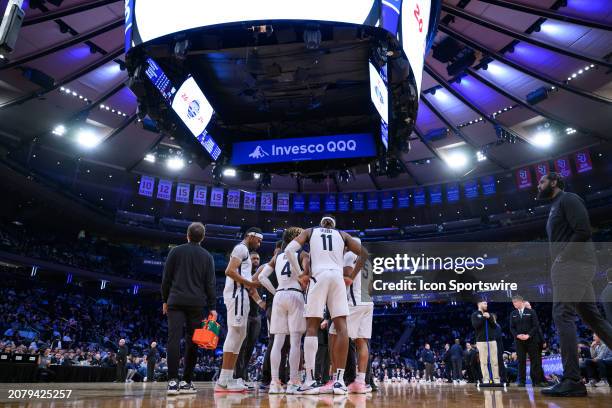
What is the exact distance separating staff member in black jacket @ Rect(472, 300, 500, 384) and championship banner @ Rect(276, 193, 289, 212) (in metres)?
23.3

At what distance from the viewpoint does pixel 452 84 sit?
57.1ft

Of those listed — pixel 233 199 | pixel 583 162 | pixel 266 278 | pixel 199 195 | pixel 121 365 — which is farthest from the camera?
pixel 233 199

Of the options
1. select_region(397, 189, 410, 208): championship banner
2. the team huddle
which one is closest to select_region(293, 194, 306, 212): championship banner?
select_region(397, 189, 410, 208): championship banner

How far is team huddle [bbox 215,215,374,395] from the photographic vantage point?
214 inches

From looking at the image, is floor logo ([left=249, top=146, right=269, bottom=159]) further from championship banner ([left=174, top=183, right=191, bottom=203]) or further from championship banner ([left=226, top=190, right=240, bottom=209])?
championship banner ([left=226, top=190, right=240, bottom=209])

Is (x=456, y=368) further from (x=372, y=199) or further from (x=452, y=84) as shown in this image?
(x=372, y=199)

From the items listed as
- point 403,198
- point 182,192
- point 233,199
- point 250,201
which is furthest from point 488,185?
point 182,192

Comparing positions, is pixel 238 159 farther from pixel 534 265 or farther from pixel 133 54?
pixel 534 265

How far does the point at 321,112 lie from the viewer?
14031 millimetres

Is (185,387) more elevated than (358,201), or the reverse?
(358,201)

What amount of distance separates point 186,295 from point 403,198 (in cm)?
2785

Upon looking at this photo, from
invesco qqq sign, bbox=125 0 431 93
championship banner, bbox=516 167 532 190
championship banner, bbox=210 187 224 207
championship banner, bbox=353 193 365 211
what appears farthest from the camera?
championship banner, bbox=353 193 365 211

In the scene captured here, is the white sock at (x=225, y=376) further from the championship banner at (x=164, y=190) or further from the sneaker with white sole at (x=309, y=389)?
the championship banner at (x=164, y=190)

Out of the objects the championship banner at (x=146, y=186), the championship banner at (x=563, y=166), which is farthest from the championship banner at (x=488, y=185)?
the championship banner at (x=146, y=186)
